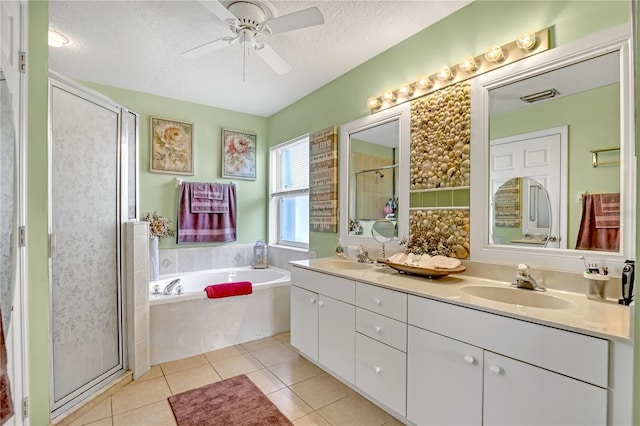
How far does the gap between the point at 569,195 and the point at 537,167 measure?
0.21 meters

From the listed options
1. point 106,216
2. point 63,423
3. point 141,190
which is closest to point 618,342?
point 63,423

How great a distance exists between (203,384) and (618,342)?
2325 millimetres

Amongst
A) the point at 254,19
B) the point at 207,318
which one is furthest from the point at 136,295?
the point at 254,19

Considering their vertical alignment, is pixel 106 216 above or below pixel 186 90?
below

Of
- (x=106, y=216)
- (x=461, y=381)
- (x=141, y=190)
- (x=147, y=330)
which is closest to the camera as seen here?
(x=461, y=381)

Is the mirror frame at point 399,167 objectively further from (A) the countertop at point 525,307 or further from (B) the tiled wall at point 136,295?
(B) the tiled wall at point 136,295

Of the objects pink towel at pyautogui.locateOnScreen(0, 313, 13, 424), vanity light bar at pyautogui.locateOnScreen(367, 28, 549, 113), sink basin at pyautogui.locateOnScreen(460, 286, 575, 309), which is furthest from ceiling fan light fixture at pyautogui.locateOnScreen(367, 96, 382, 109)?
pink towel at pyautogui.locateOnScreen(0, 313, 13, 424)

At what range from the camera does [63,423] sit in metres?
1.74

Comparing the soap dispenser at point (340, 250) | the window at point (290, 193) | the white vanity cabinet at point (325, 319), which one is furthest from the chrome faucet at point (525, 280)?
the window at point (290, 193)

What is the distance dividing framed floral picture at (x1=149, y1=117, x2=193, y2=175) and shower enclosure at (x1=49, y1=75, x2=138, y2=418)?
102 cm

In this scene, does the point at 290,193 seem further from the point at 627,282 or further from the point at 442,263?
the point at 627,282

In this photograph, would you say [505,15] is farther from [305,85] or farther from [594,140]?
[305,85]

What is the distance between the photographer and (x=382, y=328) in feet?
5.75

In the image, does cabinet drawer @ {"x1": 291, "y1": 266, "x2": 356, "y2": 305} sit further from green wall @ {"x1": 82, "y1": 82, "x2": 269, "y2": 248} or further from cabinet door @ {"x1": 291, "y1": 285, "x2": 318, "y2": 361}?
green wall @ {"x1": 82, "y1": 82, "x2": 269, "y2": 248}
